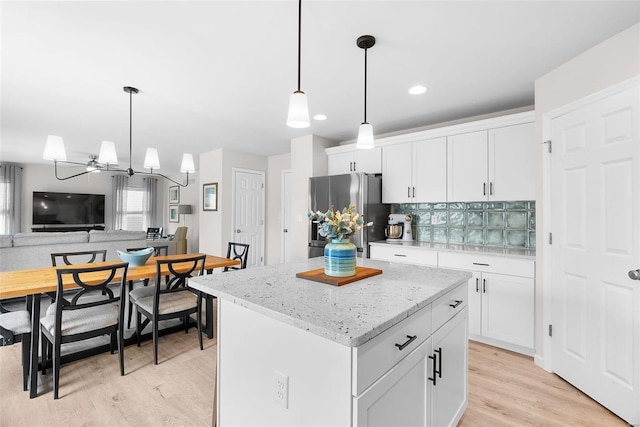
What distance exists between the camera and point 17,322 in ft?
7.10

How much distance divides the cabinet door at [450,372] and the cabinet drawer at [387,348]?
0.56 ft

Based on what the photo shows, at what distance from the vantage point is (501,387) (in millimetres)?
2195

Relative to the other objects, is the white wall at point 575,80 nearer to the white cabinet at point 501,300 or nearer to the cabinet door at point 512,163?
the white cabinet at point 501,300

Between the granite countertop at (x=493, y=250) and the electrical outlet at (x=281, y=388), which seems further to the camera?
the granite countertop at (x=493, y=250)

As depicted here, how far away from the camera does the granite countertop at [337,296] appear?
986mm

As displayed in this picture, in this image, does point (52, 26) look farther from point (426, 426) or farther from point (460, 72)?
point (426, 426)

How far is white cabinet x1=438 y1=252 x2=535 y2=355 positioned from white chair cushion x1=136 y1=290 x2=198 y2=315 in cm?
256

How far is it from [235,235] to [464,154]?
4046 mm

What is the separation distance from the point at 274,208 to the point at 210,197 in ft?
4.00

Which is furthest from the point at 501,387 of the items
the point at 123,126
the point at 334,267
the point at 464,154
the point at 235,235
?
the point at 123,126

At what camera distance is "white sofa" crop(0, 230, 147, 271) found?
392 cm

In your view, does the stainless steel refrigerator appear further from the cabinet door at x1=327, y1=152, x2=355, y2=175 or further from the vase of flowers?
the vase of flowers

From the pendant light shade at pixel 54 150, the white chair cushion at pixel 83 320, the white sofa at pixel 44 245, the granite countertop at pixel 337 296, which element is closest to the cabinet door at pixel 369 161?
the granite countertop at pixel 337 296

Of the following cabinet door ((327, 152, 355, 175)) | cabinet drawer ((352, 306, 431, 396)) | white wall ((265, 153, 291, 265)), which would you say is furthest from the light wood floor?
white wall ((265, 153, 291, 265))
